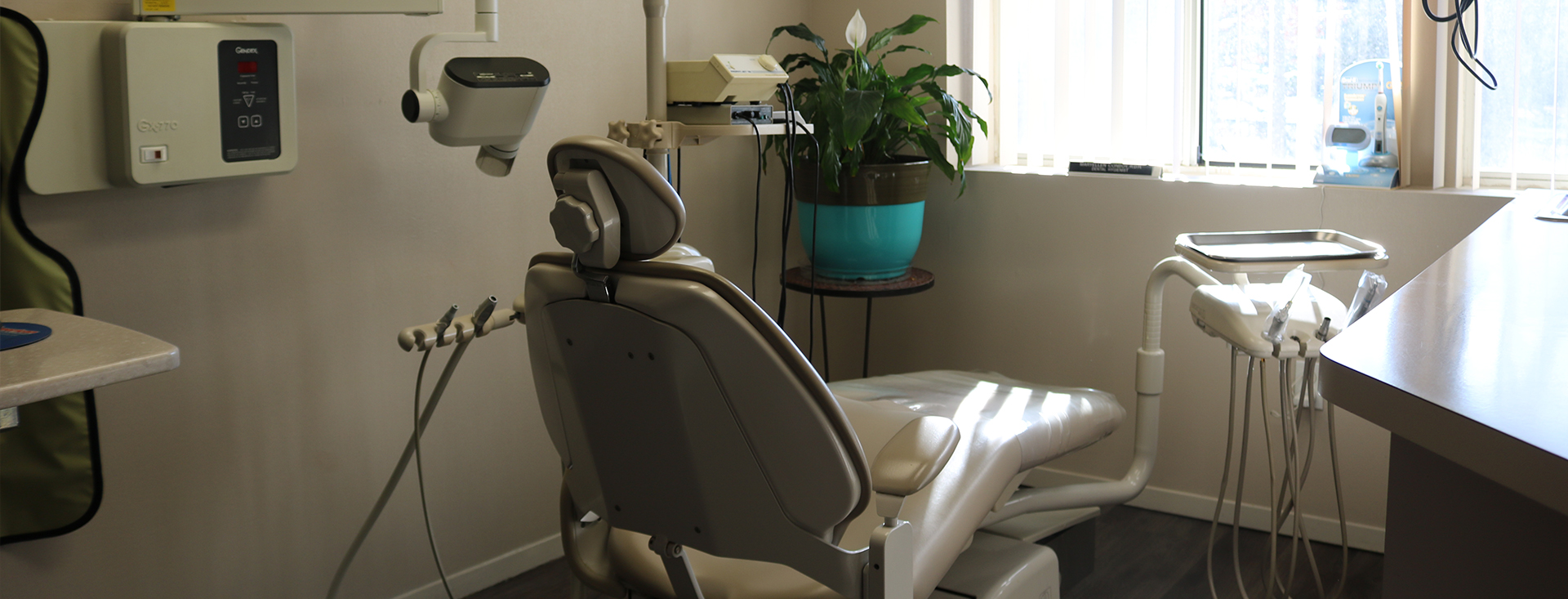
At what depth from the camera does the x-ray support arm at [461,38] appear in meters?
1.83

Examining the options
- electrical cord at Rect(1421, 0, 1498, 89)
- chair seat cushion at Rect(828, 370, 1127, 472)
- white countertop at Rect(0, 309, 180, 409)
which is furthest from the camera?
electrical cord at Rect(1421, 0, 1498, 89)

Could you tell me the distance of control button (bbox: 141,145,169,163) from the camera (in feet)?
5.41

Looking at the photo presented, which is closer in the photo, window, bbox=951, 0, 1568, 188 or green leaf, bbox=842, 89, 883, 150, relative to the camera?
window, bbox=951, 0, 1568, 188

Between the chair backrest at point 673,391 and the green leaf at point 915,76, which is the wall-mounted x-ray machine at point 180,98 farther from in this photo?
the green leaf at point 915,76

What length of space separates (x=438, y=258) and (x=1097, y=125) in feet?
5.64

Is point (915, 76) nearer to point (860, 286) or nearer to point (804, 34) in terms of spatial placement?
point (804, 34)

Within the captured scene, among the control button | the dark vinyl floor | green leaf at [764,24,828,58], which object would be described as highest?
green leaf at [764,24,828,58]

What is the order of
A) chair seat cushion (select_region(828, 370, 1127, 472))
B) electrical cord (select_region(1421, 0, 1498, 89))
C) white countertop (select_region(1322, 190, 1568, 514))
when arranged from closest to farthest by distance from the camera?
1. white countertop (select_region(1322, 190, 1568, 514))
2. chair seat cushion (select_region(828, 370, 1127, 472))
3. electrical cord (select_region(1421, 0, 1498, 89))

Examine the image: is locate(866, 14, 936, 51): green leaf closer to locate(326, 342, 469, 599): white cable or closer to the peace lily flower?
the peace lily flower

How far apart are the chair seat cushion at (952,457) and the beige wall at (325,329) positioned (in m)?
0.85

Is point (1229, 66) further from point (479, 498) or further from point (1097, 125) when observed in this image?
point (479, 498)

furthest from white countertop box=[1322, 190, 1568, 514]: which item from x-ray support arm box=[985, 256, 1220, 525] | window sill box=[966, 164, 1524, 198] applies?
window sill box=[966, 164, 1524, 198]

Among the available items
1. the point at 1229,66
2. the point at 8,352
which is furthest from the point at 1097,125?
the point at 8,352

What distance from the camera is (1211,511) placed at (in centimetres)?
276
